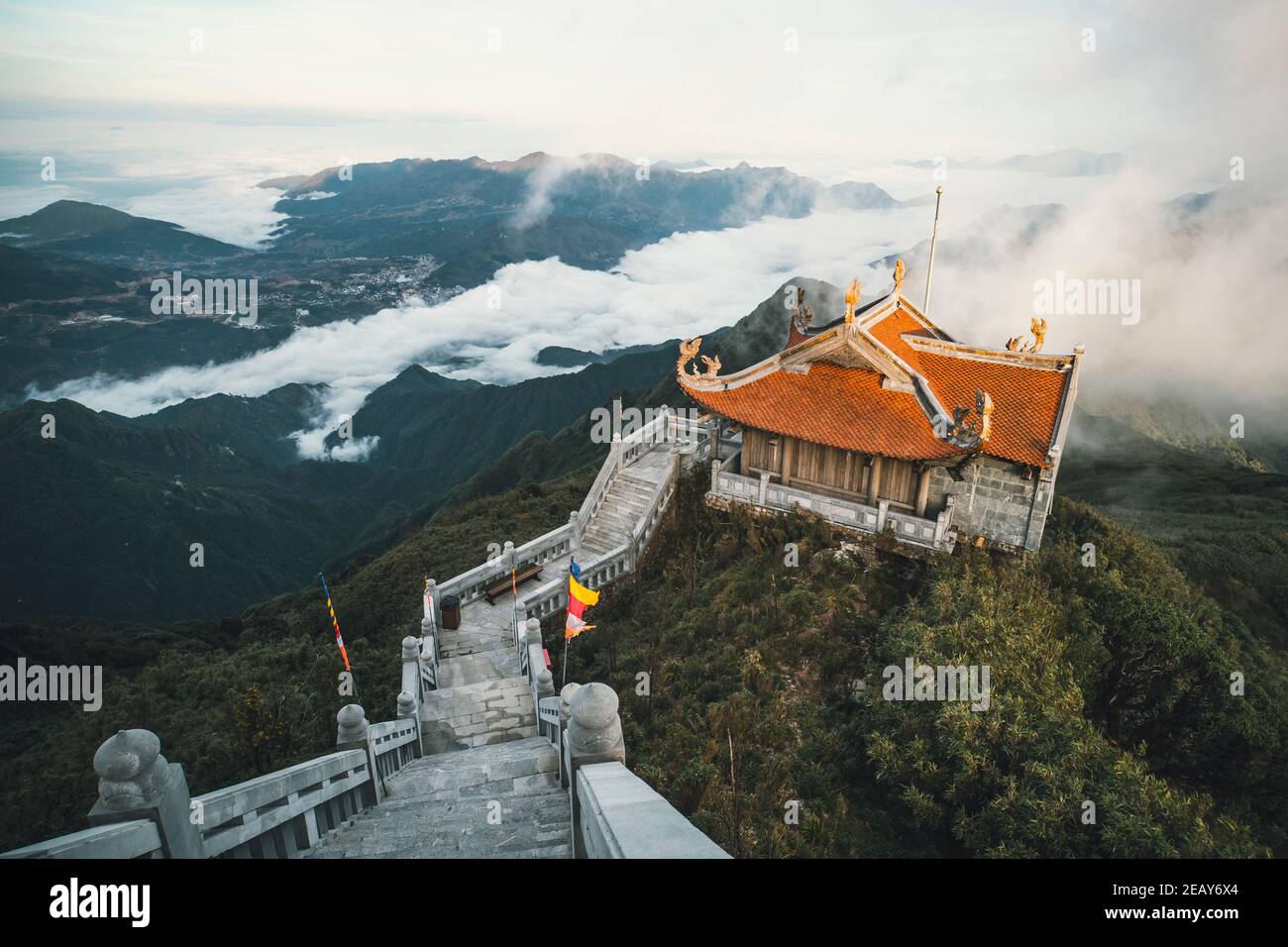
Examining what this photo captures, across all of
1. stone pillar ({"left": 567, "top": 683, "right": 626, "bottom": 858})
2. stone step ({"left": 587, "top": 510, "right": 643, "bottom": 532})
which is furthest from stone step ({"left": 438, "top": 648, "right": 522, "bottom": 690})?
stone pillar ({"left": 567, "top": 683, "right": 626, "bottom": 858})

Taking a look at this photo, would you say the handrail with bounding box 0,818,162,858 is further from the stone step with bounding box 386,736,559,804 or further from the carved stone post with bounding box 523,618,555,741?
the carved stone post with bounding box 523,618,555,741

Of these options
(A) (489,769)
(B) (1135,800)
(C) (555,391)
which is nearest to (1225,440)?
(B) (1135,800)

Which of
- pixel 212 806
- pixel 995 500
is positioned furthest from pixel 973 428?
pixel 212 806

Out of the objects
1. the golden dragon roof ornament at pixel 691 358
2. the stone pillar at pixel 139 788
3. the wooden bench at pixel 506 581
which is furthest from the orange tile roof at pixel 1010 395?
the stone pillar at pixel 139 788

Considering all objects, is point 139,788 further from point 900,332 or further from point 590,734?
point 900,332

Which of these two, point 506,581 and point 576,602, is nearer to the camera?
point 576,602

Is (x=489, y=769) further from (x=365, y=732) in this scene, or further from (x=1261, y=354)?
(x=1261, y=354)

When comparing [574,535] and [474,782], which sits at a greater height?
[474,782]
